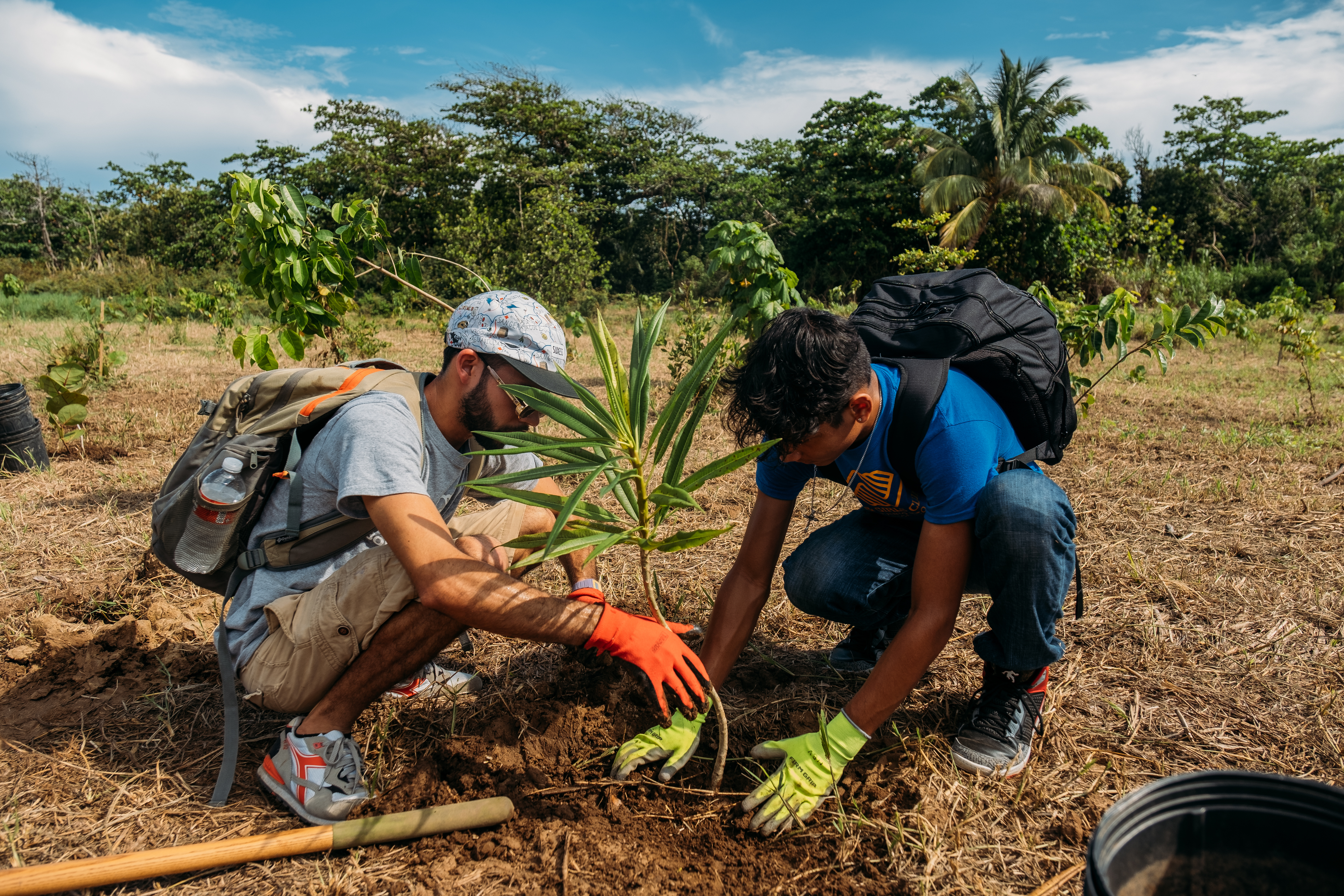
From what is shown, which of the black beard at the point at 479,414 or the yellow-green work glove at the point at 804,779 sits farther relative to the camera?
the black beard at the point at 479,414

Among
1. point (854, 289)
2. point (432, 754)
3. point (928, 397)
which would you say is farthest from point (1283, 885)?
point (854, 289)

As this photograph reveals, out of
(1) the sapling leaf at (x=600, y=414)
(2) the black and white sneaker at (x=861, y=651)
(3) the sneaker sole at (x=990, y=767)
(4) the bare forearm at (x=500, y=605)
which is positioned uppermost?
(1) the sapling leaf at (x=600, y=414)

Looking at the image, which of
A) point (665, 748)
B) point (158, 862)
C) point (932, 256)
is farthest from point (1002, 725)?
point (932, 256)

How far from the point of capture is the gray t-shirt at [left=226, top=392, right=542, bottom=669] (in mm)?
1652

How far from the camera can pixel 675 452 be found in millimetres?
1418

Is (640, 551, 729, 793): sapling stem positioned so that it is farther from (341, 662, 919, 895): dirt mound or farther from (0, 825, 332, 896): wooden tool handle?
(0, 825, 332, 896): wooden tool handle

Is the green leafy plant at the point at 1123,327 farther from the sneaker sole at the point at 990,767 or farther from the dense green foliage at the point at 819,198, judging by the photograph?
the dense green foliage at the point at 819,198

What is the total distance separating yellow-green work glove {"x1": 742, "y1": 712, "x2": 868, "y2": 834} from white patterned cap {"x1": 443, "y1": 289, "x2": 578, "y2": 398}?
1048mm

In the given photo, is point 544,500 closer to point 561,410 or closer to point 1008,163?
point 561,410

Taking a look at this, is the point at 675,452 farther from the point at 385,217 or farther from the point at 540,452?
the point at 385,217

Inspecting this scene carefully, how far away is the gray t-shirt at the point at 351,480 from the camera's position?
165cm

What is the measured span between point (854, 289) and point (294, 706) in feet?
24.9

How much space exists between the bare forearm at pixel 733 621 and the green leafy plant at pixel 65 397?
13.7 feet

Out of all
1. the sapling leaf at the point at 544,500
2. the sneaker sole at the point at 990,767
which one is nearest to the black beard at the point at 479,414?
the sapling leaf at the point at 544,500
